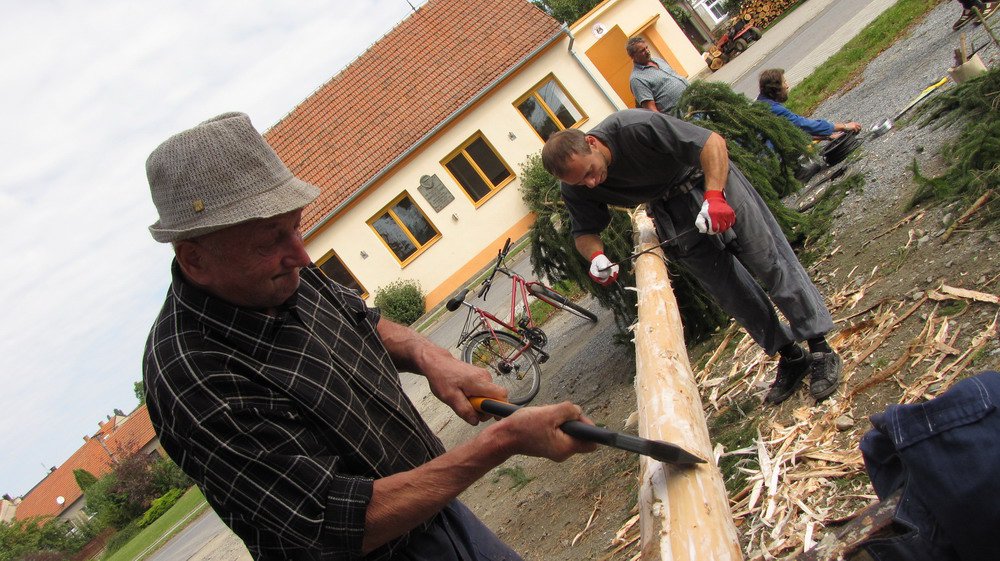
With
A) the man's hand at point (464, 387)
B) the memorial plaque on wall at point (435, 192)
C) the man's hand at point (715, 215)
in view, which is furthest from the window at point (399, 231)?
the man's hand at point (464, 387)

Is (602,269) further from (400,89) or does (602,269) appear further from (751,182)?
(400,89)

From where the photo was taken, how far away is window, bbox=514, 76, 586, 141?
797 inches

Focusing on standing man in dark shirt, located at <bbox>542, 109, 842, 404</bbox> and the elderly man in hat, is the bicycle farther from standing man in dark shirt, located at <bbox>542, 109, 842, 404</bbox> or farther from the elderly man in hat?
the elderly man in hat

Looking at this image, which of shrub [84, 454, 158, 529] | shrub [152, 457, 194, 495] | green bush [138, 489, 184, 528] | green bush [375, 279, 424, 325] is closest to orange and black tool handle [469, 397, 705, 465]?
green bush [375, 279, 424, 325]

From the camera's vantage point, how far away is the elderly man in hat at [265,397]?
6.07ft

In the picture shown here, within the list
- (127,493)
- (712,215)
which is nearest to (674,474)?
(712,215)

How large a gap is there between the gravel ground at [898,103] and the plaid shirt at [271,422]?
203 inches

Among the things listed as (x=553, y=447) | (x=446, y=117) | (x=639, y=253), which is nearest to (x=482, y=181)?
(x=446, y=117)

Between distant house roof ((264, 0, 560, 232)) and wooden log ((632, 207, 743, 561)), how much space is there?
17.0 metres

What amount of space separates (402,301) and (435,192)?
330cm

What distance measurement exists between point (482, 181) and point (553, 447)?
1853cm

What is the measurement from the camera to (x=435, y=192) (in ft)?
65.0

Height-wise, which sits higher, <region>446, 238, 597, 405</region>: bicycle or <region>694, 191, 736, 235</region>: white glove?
<region>694, 191, 736, 235</region>: white glove

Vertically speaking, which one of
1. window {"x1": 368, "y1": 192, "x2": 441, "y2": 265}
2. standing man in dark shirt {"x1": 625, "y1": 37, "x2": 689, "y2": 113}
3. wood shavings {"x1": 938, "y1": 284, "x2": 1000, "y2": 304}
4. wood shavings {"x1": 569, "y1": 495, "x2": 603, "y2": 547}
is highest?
window {"x1": 368, "y1": 192, "x2": 441, "y2": 265}
